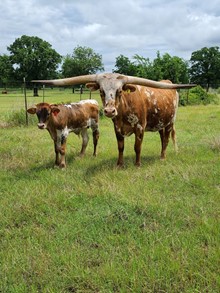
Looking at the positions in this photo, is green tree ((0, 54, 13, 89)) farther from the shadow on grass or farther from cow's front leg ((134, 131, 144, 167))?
cow's front leg ((134, 131, 144, 167))

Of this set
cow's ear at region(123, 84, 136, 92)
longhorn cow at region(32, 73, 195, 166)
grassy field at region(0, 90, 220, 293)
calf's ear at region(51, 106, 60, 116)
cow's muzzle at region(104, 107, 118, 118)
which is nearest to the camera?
grassy field at region(0, 90, 220, 293)

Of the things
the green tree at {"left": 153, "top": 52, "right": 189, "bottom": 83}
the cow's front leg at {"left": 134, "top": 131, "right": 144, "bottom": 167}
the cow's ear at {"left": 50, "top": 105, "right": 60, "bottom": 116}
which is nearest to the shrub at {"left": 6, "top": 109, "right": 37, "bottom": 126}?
the cow's ear at {"left": 50, "top": 105, "right": 60, "bottom": 116}

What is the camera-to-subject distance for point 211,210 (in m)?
4.18

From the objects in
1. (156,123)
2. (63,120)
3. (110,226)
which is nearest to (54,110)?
(63,120)

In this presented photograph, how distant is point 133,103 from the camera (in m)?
6.25

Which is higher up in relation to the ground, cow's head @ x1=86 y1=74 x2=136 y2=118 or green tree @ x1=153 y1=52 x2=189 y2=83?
green tree @ x1=153 y1=52 x2=189 y2=83

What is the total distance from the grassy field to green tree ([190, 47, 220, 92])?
74460mm

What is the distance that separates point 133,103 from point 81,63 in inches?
3381

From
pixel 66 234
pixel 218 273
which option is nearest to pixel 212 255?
pixel 218 273

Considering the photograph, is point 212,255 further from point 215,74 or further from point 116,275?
point 215,74

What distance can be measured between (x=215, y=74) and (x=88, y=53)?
36.4m

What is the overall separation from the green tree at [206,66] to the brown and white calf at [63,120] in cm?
7249

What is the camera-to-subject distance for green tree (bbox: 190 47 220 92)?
252 ft

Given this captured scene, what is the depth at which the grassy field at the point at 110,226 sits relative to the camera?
2.88 metres
